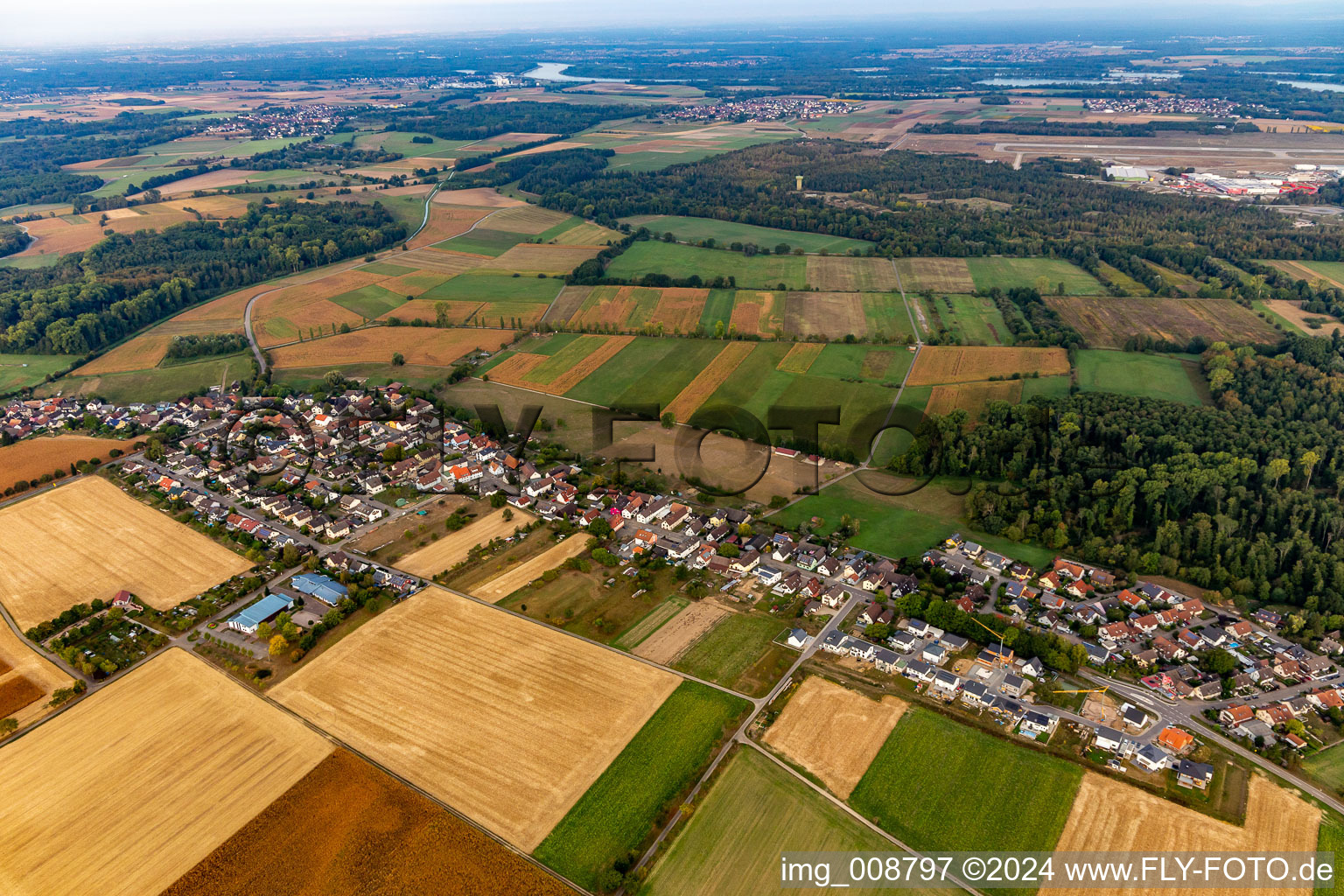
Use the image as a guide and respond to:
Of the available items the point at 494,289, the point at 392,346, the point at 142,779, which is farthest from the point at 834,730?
the point at 494,289

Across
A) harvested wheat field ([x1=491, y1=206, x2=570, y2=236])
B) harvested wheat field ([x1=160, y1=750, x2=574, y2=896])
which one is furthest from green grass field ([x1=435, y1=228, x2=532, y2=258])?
harvested wheat field ([x1=160, y1=750, x2=574, y2=896])

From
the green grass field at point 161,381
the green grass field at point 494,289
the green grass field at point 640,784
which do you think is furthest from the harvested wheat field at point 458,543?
the green grass field at point 494,289

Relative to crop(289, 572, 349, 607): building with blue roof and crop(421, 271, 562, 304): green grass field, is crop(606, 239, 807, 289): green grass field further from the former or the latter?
crop(289, 572, 349, 607): building with blue roof

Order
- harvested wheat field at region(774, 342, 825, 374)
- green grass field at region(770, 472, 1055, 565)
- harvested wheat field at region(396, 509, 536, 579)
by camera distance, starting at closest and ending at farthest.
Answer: harvested wheat field at region(396, 509, 536, 579) < green grass field at region(770, 472, 1055, 565) < harvested wheat field at region(774, 342, 825, 374)

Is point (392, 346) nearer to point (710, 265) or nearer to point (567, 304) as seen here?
point (567, 304)

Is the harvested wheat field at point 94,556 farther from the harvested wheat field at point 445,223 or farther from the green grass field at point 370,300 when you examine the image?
the harvested wheat field at point 445,223
